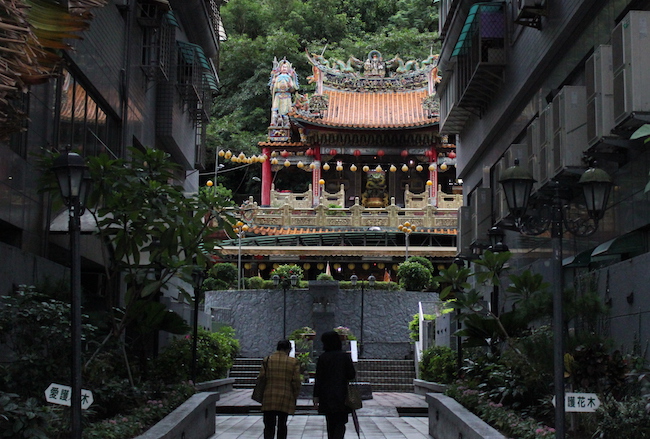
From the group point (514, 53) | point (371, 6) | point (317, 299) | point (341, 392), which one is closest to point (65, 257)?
point (341, 392)

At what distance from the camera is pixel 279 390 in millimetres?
10008

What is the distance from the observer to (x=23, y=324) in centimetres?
1045

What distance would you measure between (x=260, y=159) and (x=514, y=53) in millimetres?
18311

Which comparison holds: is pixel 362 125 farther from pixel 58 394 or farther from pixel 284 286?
pixel 58 394

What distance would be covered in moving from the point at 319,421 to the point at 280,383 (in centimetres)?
814

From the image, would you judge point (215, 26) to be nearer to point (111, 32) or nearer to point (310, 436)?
point (111, 32)

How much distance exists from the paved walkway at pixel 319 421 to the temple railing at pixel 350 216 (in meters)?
17.0

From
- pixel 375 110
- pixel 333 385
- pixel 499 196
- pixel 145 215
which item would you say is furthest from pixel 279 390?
pixel 375 110

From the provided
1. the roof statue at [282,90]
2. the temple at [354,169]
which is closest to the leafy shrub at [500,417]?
the temple at [354,169]

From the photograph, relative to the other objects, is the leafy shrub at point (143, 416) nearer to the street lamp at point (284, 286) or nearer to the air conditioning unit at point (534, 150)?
the air conditioning unit at point (534, 150)

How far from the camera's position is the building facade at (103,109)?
1317 centimetres

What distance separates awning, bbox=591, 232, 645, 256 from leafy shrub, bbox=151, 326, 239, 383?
7.65 m

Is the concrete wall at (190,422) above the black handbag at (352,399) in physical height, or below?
below

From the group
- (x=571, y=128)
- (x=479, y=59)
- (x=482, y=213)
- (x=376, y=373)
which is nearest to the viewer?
(x=571, y=128)
